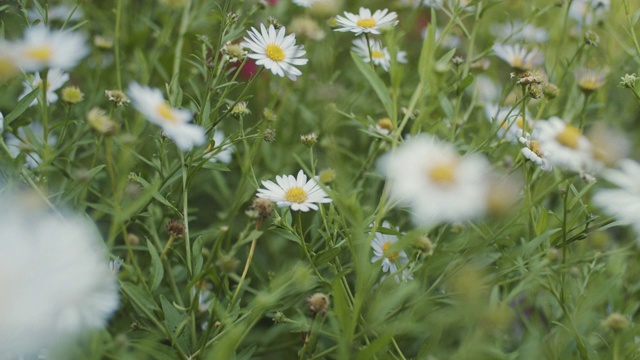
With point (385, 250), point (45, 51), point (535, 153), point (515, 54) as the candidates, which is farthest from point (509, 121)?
point (45, 51)

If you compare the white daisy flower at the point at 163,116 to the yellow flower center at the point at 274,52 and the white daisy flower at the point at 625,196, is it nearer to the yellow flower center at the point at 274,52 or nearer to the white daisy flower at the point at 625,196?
the yellow flower center at the point at 274,52

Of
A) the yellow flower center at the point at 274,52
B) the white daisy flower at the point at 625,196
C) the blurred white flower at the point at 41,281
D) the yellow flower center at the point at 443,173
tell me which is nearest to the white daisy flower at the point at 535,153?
the white daisy flower at the point at 625,196

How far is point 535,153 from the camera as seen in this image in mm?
897

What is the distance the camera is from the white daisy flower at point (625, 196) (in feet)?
2.29

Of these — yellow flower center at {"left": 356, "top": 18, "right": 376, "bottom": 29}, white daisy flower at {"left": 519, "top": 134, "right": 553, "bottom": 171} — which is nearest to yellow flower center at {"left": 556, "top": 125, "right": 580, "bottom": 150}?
white daisy flower at {"left": 519, "top": 134, "right": 553, "bottom": 171}

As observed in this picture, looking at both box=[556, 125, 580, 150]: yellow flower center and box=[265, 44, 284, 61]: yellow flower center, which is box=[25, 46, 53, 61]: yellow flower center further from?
box=[556, 125, 580, 150]: yellow flower center

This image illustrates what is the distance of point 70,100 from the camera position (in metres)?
0.95

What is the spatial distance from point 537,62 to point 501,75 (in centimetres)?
46

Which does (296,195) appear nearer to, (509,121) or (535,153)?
(535,153)

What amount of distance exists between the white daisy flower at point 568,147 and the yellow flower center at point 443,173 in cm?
15

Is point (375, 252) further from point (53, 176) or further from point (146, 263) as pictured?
point (53, 176)

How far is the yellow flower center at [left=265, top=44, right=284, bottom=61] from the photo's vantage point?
3.13ft

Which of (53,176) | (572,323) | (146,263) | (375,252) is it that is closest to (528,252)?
(572,323)

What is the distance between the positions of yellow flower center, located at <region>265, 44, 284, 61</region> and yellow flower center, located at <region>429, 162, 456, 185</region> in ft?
1.29
